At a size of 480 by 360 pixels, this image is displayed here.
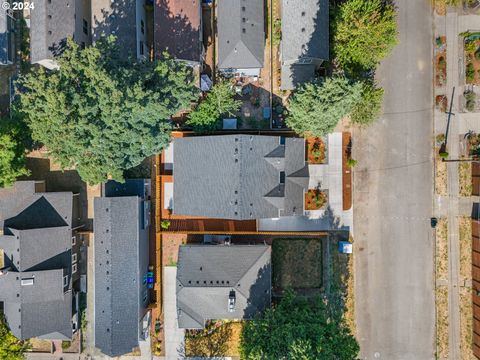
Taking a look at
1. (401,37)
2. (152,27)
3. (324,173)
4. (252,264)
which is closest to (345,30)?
(401,37)

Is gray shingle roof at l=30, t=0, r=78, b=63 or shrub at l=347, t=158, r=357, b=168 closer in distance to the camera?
gray shingle roof at l=30, t=0, r=78, b=63

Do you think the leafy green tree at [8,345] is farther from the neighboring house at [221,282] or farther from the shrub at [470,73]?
the shrub at [470,73]

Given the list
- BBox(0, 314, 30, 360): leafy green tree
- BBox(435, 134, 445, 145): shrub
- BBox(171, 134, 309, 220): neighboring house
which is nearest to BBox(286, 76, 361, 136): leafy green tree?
BBox(171, 134, 309, 220): neighboring house

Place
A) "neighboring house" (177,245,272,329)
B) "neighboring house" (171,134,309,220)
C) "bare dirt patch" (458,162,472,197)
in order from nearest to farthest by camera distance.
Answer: "neighboring house" (171,134,309,220) → "neighboring house" (177,245,272,329) → "bare dirt patch" (458,162,472,197)

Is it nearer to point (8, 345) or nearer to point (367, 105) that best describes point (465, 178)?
point (367, 105)

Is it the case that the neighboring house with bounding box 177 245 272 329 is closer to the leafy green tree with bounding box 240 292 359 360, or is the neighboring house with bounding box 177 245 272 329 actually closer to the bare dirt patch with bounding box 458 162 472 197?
the leafy green tree with bounding box 240 292 359 360

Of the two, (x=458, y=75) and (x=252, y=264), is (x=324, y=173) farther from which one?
(x=458, y=75)
